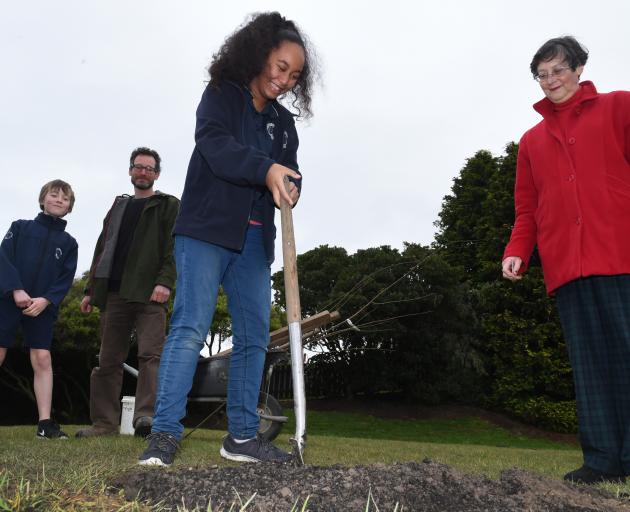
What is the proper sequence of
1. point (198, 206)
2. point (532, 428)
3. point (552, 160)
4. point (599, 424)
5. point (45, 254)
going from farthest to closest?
1. point (532, 428)
2. point (45, 254)
3. point (552, 160)
4. point (599, 424)
5. point (198, 206)

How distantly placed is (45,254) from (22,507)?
368 centimetres

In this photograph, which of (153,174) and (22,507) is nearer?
(22,507)

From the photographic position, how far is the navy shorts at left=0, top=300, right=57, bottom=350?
15.7ft

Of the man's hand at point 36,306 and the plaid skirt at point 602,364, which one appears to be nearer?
the plaid skirt at point 602,364

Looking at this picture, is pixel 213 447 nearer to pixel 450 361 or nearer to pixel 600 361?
pixel 600 361

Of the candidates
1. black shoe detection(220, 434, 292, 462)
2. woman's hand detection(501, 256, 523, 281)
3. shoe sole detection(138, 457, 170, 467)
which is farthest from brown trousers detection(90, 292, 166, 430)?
woman's hand detection(501, 256, 523, 281)

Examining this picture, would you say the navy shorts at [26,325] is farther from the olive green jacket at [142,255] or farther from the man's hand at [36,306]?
the olive green jacket at [142,255]

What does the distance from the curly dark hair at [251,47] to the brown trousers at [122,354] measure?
2.29m

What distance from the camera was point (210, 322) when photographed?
10.2 feet

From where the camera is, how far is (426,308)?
1781 centimetres

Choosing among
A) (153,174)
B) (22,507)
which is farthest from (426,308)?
(22,507)

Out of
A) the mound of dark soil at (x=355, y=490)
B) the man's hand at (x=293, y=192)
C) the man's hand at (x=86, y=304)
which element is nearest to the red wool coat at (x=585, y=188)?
the mound of dark soil at (x=355, y=490)

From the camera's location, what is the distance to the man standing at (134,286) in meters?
4.90

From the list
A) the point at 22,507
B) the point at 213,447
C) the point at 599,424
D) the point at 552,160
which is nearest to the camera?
the point at 22,507
